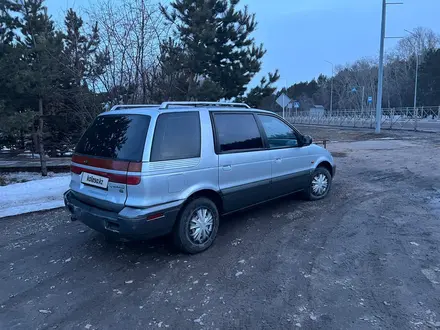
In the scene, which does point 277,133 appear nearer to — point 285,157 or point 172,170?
point 285,157

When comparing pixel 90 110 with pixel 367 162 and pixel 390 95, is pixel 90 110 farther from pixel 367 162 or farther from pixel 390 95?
pixel 390 95

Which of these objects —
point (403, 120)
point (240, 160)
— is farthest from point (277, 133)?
point (403, 120)

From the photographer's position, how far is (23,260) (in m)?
3.99

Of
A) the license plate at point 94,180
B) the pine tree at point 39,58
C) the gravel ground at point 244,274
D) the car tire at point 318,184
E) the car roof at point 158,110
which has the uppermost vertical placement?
the pine tree at point 39,58

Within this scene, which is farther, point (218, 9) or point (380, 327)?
point (218, 9)

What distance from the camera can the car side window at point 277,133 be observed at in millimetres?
5121

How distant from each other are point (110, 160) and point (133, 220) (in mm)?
764

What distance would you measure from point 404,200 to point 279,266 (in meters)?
3.85

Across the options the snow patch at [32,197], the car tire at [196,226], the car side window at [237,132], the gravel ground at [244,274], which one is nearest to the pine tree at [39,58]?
the snow patch at [32,197]

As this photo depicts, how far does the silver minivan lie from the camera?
3.53 metres

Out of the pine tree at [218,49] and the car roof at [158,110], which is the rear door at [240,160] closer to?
the car roof at [158,110]

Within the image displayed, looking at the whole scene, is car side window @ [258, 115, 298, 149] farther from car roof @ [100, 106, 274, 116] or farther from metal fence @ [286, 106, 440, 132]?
metal fence @ [286, 106, 440, 132]

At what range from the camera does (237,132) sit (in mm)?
4586

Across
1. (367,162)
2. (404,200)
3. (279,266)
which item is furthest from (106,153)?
(367,162)
